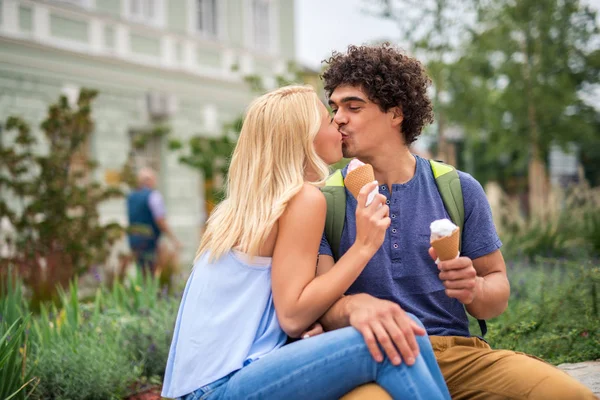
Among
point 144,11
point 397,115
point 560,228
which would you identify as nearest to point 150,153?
point 144,11

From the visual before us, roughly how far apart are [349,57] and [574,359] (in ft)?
6.16

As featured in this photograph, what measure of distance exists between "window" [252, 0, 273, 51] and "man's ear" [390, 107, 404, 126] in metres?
16.7

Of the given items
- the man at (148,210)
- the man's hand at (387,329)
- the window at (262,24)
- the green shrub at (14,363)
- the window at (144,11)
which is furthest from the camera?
the window at (262,24)

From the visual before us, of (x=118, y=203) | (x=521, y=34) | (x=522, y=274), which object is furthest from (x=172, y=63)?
(x=522, y=274)

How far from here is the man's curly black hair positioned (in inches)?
113

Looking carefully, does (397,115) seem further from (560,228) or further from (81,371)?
(560,228)

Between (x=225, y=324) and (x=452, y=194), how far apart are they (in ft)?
3.29

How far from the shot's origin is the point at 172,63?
651 inches

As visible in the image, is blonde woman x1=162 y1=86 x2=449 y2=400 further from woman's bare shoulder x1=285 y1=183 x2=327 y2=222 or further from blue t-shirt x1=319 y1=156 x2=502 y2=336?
blue t-shirt x1=319 y1=156 x2=502 y2=336

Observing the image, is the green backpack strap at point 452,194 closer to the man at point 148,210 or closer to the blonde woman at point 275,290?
the blonde woman at point 275,290

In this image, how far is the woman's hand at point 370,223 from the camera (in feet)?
7.61

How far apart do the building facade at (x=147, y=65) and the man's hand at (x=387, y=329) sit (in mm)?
10063

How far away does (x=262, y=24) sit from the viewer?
19453 millimetres

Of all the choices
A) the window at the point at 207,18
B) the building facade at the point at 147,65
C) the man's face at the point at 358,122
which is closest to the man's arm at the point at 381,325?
the man's face at the point at 358,122
